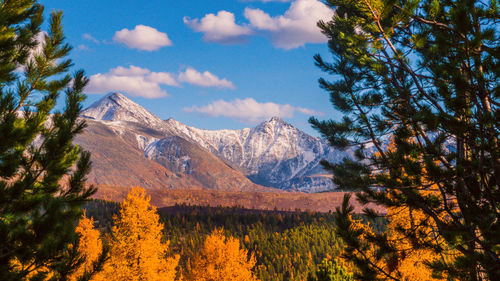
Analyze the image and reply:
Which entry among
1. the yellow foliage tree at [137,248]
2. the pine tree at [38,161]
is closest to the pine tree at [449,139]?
the pine tree at [38,161]

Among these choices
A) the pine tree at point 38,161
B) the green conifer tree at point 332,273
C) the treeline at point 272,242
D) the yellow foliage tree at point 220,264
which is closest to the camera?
the pine tree at point 38,161

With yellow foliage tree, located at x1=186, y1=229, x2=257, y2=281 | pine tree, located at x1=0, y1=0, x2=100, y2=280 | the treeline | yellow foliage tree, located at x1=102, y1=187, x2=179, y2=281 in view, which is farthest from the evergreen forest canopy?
the treeline

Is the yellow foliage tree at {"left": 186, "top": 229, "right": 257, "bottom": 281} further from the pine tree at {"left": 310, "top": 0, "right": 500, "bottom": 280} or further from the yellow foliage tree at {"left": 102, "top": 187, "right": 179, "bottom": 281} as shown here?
the pine tree at {"left": 310, "top": 0, "right": 500, "bottom": 280}

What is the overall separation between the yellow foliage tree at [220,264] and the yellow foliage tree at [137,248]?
3937mm

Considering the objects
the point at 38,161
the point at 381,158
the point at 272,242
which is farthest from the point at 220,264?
the point at 272,242

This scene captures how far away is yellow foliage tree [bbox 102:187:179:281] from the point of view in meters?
20.8

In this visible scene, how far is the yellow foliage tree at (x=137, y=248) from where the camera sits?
20.8 metres

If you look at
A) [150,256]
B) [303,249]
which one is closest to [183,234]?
[303,249]

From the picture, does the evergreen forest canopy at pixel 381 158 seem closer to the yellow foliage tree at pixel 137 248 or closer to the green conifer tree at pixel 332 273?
the green conifer tree at pixel 332 273

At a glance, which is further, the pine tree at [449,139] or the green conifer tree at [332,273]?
the green conifer tree at [332,273]

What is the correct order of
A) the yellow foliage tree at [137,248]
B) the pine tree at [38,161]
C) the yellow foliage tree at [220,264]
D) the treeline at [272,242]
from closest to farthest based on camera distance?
the pine tree at [38,161], the yellow foliage tree at [137,248], the yellow foliage tree at [220,264], the treeline at [272,242]

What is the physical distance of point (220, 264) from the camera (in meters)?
27.2

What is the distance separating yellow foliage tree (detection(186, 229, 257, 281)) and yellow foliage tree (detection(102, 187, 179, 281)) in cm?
394

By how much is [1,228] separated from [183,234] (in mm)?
164037
